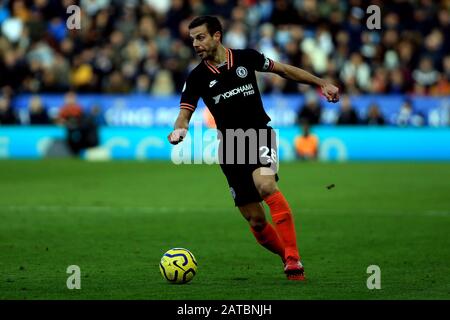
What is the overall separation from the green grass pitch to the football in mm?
98

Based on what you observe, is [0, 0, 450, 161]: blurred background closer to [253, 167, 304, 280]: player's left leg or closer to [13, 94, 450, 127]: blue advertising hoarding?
[13, 94, 450, 127]: blue advertising hoarding

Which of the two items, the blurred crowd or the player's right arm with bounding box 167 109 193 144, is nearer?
the player's right arm with bounding box 167 109 193 144

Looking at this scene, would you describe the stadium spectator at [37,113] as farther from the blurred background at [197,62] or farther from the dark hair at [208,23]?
the dark hair at [208,23]

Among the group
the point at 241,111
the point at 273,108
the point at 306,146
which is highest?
the point at 273,108

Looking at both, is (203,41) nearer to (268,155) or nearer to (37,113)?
(268,155)

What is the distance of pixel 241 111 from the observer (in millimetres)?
9195

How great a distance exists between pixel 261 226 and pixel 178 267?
0.95 meters

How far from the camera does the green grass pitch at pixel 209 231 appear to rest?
8633 mm

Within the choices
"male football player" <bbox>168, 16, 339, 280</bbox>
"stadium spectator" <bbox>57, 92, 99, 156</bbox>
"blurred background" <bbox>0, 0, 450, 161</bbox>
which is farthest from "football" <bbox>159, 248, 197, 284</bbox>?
"stadium spectator" <bbox>57, 92, 99, 156</bbox>

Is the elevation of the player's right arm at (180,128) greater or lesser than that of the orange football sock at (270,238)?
greater

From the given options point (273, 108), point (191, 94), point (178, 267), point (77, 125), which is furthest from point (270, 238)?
point (273, 108)

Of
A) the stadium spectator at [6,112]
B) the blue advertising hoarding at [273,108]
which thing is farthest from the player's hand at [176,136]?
the stadium spectator at [6,112]

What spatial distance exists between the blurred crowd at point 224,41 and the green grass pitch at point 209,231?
13.3 feet

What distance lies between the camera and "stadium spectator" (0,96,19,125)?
86.0ft
